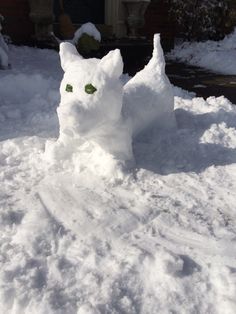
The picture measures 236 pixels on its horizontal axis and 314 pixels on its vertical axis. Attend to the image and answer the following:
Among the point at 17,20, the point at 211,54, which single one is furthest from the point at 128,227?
the point at 17,20

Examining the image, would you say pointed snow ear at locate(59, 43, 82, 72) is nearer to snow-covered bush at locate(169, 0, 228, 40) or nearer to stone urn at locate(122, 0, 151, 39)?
stone urn at locate(122, 0, 151, 39)

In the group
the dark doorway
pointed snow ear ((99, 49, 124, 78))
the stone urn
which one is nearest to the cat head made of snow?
pointed snow ear ((99, 49, 124, 78))

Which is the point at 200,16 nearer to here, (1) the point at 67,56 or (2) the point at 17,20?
(2) the point at 17,20

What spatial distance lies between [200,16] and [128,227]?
10909 mm

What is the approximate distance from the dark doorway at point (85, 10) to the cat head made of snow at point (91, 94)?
29.2 feet

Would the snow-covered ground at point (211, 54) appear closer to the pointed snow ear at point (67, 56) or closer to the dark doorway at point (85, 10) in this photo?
the dark doorway at point (85, 10)

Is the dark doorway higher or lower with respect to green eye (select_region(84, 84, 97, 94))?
lower

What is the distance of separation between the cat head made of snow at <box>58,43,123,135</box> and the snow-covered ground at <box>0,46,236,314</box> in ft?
1.96

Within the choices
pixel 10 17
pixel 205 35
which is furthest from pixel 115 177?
pixel 205 35

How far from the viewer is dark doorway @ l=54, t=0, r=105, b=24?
461 inches

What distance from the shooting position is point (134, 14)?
11484 millimetres

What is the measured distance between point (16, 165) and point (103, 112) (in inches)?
43.0

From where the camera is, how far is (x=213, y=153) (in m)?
4.14

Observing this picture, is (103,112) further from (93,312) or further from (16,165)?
(93,312)
